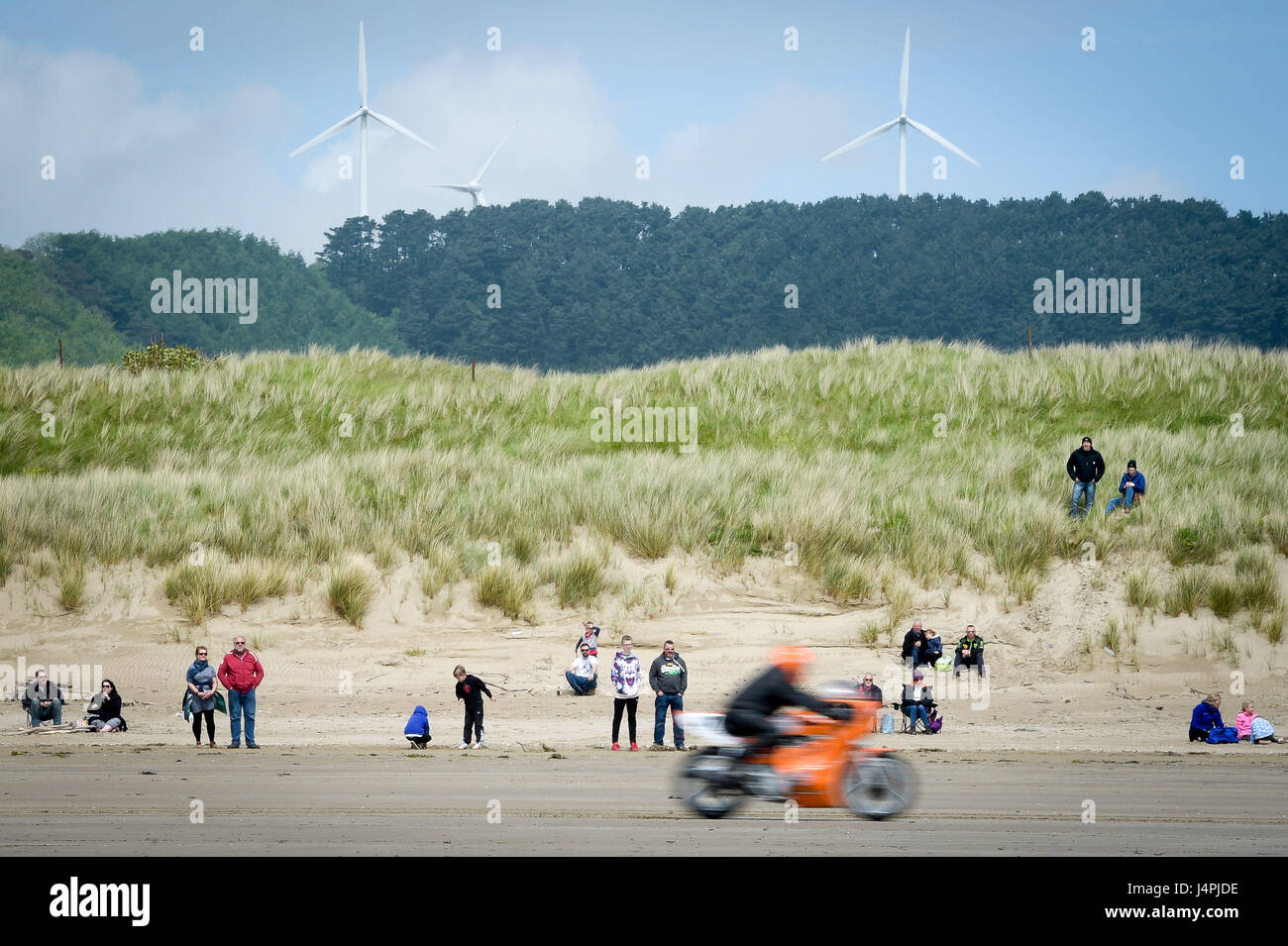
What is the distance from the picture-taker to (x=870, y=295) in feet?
345

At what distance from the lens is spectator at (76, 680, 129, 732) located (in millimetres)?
20641

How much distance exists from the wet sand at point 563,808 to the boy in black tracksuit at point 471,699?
2.90 ft

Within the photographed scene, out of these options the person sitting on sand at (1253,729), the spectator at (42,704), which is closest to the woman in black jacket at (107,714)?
the spectator at (42,704)

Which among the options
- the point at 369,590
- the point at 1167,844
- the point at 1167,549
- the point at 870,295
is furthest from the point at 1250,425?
the point at 870,295

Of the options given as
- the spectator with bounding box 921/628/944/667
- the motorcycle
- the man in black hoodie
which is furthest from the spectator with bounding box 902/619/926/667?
the motorcycle

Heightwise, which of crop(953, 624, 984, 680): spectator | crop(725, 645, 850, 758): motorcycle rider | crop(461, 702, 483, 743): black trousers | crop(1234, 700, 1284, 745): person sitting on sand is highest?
crop(725, 645, 850, 758): motorcycle rider

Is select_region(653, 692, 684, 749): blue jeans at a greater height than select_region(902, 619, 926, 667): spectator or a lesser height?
lesser

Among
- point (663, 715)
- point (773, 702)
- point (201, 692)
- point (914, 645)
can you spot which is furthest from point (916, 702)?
point (201, 692)

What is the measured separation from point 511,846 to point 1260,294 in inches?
4003

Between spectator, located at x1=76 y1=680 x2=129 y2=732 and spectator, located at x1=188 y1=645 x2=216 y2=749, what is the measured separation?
207 centimetres

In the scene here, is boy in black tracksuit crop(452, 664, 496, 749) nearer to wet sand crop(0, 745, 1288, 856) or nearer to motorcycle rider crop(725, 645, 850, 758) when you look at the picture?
wet sand crop(0, 745, 1288, 856)

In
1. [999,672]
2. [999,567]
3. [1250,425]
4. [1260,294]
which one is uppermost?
[1260,294]

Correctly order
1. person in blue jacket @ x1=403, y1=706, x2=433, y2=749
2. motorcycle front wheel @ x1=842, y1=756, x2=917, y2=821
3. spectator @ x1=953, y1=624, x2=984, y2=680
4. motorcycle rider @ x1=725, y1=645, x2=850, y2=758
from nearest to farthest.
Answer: motorcycle rider @ x1=725, y1=645, x2=850, y2=758 → motorcycle front wheel @ x1=842, y1=756, x2=917, y2=821 → person in blue jacket @ x1=403, y1=706, x2=433, y2=749 → spectator @ x1=953, y1=624, x2=984, y2=680

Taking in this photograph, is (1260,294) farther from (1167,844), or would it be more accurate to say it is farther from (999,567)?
(1167,844)
